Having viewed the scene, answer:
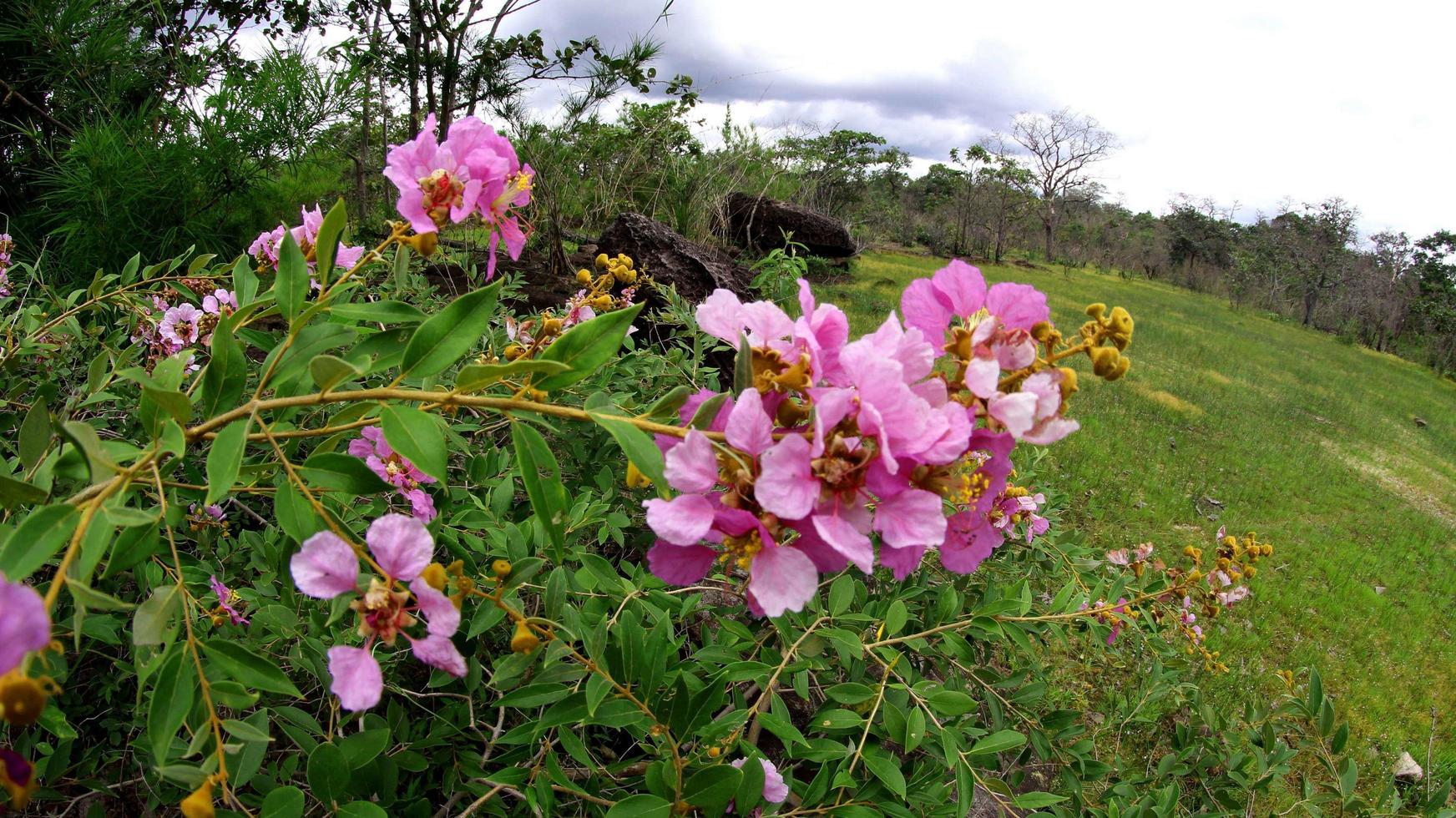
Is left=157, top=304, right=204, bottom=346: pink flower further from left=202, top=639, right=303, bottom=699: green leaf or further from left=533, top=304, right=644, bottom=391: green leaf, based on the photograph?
left=533, top=304, right=644, bottom=391: green leaf

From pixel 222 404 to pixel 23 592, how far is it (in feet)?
1.20

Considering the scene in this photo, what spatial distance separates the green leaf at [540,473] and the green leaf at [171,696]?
0.30 m

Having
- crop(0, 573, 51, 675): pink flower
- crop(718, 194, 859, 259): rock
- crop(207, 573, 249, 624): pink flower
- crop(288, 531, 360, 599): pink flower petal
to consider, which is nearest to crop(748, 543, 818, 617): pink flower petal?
crop(288, 531, 360, 599): pink flower petal

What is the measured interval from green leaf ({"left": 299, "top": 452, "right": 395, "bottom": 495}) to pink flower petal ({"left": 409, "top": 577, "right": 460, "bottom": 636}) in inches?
4.6

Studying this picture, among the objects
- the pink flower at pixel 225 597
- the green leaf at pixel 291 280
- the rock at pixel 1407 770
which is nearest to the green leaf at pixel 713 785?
the green leaf at pixel 291 280

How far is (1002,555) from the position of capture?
6.73ft

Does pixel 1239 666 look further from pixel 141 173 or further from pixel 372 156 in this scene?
pixel 372 156

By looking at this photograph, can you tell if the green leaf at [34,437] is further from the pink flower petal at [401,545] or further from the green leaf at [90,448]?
the pink flower petal at [401,545]

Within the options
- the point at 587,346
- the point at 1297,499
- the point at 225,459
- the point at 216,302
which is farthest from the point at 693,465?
the point at 1297,499

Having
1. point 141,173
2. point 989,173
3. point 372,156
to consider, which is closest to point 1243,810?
point 141,173

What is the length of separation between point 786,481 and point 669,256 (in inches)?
157

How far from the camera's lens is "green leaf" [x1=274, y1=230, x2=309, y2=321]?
2.33ft

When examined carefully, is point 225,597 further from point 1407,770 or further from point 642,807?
point 1407,770

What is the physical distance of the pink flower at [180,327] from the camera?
1469mm
